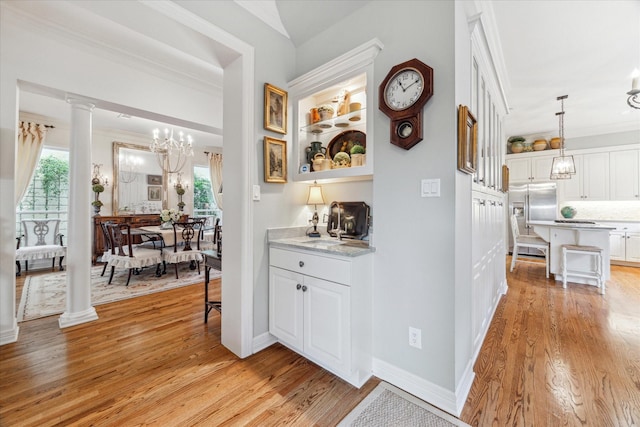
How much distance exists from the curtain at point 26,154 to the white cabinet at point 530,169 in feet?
32.0

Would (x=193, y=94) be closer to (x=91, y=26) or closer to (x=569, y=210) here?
(x=91, y=26)

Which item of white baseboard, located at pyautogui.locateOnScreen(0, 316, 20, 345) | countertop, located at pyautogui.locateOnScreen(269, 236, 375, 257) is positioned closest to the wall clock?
countertop, located at pyautogui.locateOnScreen(269, 236, 375, 257)

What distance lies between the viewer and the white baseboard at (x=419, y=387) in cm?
157

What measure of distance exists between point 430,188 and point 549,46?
8.74 ft

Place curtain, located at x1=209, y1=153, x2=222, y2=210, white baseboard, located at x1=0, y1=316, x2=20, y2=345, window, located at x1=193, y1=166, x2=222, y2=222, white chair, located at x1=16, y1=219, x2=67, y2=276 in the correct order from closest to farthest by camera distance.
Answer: white baseboard, located at x1=0, y1=316, x2=20, y2=345, white chair, located at x1=16, y1=219, x2=67, y2=276, window, located at x1=193, y1=166, x2=222, y2=222, curtain, located at x1=209, y1=153, x2=222, y2=210

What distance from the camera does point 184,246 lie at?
462cm

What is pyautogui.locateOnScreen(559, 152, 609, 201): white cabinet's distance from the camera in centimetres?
546

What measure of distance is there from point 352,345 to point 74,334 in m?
2.67

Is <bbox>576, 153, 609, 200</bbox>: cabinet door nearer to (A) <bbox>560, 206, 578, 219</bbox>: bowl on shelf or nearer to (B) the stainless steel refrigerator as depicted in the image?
(A) <bbox>560, 206, 578, 219</bbox>: bowl on shelf

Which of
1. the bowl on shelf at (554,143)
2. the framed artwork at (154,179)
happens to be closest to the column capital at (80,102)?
the framed artwork at (154,179)

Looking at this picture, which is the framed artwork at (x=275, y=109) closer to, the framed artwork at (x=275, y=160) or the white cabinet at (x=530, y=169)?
the framed artwork at (x=275, y=160)

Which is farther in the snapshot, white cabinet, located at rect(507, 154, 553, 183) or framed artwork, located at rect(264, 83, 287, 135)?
white cabinet, located at rect(507, 154, 553, 183)

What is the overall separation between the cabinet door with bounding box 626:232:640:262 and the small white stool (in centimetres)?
230

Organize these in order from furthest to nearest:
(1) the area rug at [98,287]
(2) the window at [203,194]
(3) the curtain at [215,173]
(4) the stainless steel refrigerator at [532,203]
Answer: (3) the curtain at [215,173], (2) the window at [203,194], (4) the stainless steel refrigerator at [532,203], (1) the area rug at [98,287]
